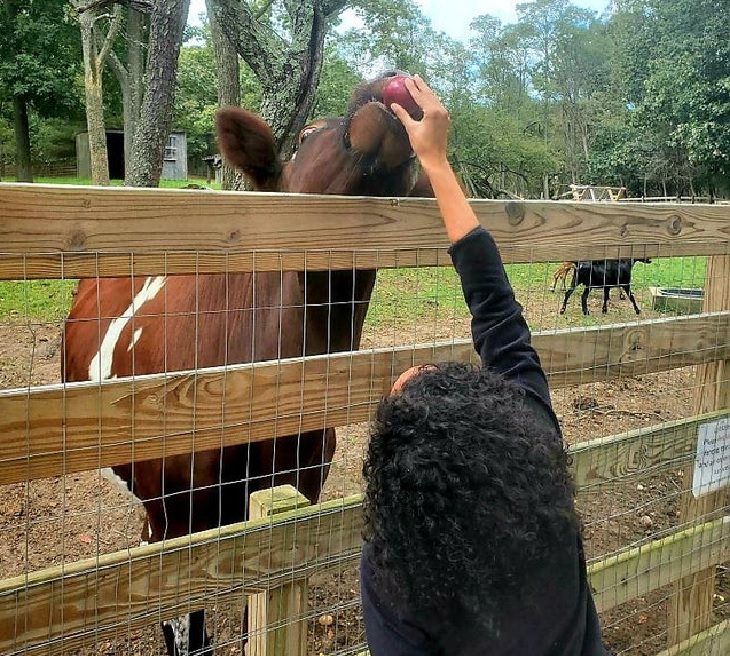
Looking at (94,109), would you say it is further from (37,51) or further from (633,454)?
(633,454)

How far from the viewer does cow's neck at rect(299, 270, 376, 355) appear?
2.49 metres

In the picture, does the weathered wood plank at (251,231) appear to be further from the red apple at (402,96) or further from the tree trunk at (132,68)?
the tree trunk at (132,68)

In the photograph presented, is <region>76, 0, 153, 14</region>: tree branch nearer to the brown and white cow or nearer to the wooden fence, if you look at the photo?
the brown and white cow

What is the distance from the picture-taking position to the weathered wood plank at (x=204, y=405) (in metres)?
1.58

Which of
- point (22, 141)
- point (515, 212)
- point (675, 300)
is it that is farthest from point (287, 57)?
point (22, 141)

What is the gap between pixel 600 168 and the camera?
4047cm

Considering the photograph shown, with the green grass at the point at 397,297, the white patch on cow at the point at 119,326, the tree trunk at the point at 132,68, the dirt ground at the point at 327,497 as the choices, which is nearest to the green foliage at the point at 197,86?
the tree trunk at the point at 132,68

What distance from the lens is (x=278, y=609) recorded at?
6.38ft

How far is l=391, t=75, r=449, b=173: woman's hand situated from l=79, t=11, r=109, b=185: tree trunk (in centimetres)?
1483

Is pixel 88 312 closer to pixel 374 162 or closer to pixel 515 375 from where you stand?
pixel 374 162

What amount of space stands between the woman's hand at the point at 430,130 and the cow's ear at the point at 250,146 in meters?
0.88

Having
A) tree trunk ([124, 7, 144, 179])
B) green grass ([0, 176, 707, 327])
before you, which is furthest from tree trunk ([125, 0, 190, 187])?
tree trunk ([124, 7, 144, 179])

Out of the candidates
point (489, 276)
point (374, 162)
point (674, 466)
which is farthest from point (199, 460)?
point (674, 466)

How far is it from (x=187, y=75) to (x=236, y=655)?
3655 centimetres
